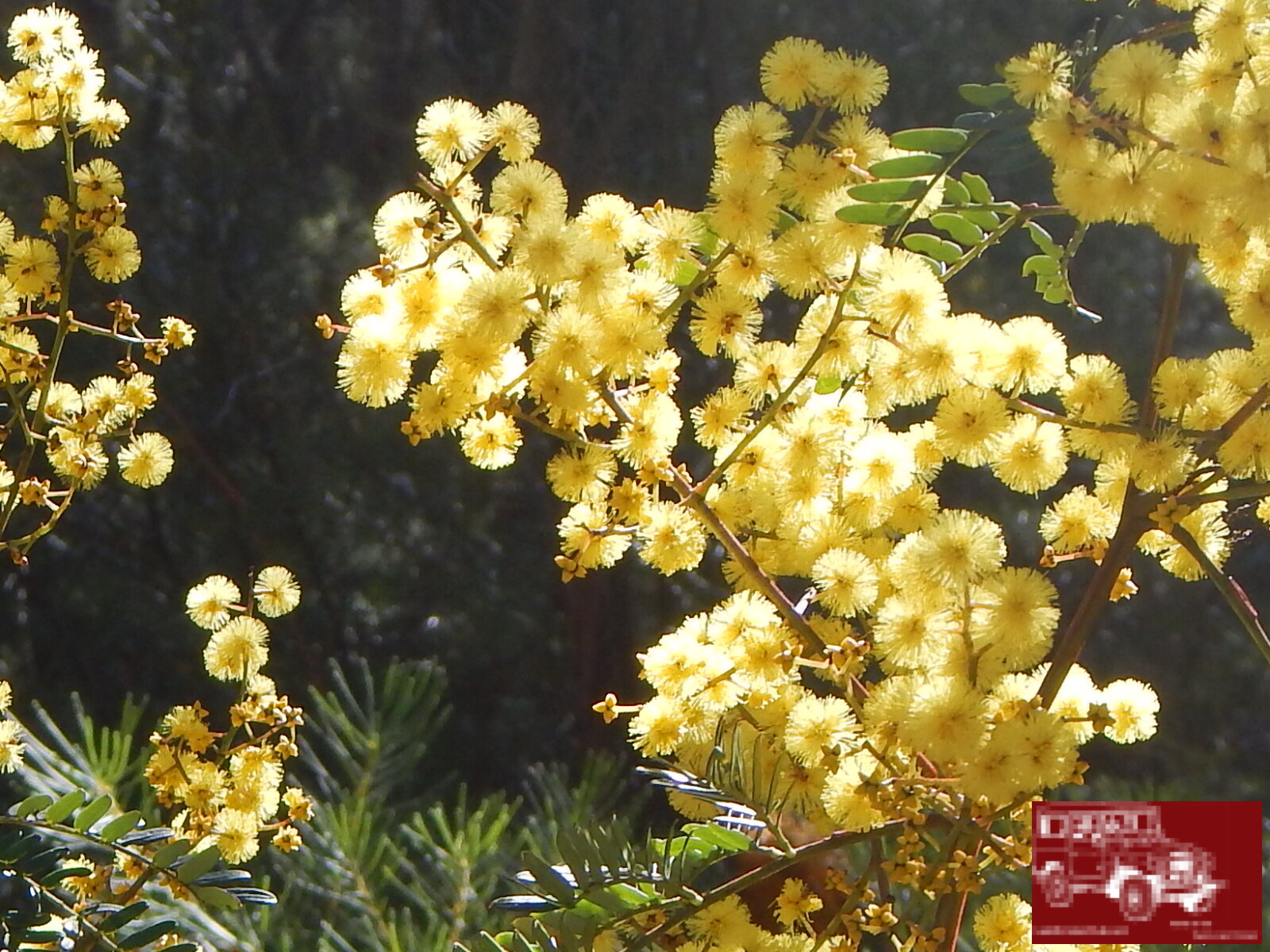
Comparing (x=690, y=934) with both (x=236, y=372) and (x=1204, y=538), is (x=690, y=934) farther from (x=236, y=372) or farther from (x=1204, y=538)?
(x=236, y=372)

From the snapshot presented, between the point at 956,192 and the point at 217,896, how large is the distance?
31 centimetres

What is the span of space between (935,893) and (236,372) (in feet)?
3.55

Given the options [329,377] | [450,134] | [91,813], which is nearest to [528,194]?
[450,134]

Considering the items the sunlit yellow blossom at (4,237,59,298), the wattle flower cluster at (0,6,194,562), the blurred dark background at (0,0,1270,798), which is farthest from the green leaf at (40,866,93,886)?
the blurred dark background at (0,0,1270,798)

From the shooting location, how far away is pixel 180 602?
50.6 inches

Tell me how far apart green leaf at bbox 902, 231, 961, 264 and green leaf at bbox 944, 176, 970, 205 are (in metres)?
0.03

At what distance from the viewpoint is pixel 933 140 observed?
12.8 inches

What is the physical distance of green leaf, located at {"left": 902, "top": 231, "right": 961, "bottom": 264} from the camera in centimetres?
40

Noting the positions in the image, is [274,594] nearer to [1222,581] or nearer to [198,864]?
[198,864]

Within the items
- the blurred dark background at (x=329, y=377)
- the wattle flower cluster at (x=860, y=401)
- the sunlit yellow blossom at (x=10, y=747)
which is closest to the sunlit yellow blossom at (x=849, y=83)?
the wattle flower cluster at (x=860, y=401)

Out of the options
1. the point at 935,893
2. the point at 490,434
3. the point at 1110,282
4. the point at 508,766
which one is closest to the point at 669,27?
the point at 1110,282

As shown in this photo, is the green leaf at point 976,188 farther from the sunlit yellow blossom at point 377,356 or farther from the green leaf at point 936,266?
the sunlit yellow blossom at point 377,356

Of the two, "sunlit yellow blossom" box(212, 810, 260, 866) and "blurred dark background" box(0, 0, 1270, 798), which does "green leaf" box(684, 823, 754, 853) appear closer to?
"sunlit yellow blossom" box(212, 810, 260, 866)

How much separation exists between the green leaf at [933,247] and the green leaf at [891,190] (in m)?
0.07
